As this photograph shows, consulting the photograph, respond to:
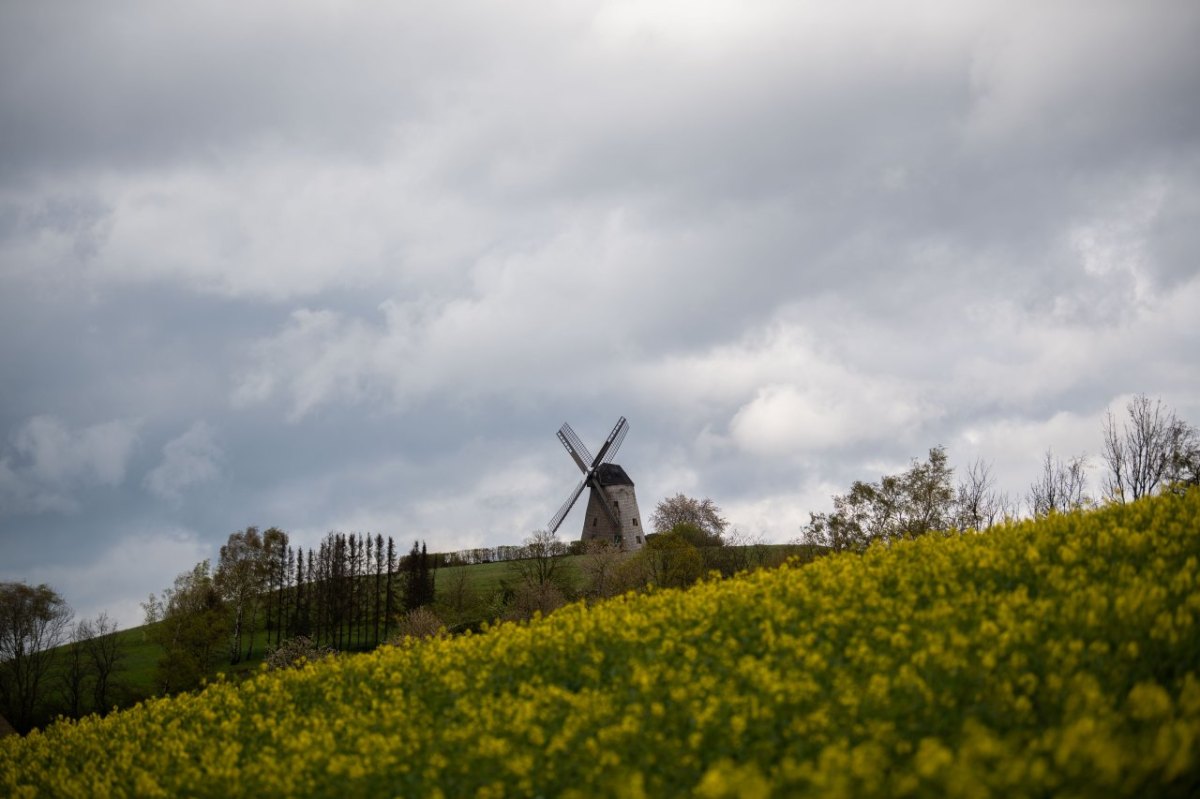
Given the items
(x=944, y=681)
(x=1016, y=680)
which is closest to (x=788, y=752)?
(x=944, y=681)

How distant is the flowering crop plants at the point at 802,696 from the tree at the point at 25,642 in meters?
60.5

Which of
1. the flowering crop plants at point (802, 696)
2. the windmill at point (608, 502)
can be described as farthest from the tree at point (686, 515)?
the flowering crop plants at point (802, 696)

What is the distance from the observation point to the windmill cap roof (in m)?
96.9

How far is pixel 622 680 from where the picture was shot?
10.9 meters

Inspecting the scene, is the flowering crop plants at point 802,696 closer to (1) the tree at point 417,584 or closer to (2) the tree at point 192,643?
(2) the tree at point 192,643

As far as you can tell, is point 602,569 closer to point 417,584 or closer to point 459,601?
point 459,601

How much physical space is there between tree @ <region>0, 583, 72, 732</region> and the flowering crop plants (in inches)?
2384

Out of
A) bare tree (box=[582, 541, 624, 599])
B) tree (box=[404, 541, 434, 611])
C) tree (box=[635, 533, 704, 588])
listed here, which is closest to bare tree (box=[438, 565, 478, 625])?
tree (box=[404, 541, 434, 611])

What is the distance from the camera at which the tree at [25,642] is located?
64.2 metres

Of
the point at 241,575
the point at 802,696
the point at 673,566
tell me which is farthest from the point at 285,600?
the point at 802,696

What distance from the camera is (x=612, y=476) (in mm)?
97500

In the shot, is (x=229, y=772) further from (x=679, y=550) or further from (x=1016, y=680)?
(x=679, y=550)

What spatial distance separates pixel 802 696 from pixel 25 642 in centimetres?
8600

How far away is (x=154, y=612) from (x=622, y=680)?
13360cm
